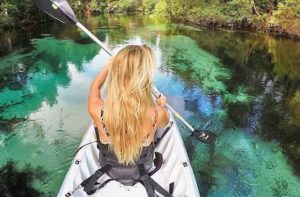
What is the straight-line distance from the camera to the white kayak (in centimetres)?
267

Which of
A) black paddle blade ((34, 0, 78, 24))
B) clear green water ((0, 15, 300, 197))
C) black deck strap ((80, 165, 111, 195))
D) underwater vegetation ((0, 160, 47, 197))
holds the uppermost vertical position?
black paddle blade ((34, 0, 78, 24))

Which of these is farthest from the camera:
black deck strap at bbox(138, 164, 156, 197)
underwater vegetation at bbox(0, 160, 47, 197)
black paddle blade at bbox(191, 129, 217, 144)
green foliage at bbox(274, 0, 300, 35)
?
green foliage at bbox(274, 0, 300, 35)

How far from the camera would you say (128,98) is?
2.28 metres

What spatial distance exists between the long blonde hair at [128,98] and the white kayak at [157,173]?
0.31m

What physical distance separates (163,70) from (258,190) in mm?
5285

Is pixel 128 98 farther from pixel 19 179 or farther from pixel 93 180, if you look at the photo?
pixel 19 179

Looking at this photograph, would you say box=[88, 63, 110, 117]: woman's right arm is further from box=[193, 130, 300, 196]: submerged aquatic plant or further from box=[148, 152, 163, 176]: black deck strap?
box=[193, 130, 300, 196]: submerged aquatic plant

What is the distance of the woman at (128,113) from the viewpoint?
2217mm

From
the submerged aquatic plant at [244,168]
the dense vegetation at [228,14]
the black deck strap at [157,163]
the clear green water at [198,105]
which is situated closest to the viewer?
the black deck strap at [157,163]

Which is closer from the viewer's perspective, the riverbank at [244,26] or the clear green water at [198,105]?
the clear green water at [198,105]

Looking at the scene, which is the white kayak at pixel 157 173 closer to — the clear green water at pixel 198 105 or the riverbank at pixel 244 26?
the clear green water at pixel 198 105

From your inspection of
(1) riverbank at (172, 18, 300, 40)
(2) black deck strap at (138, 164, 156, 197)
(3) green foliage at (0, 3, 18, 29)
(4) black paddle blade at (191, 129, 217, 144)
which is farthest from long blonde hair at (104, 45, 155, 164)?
(3) green foliage at (0, 3, 18, 29)

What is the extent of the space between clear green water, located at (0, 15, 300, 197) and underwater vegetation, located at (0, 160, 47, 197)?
0.02m

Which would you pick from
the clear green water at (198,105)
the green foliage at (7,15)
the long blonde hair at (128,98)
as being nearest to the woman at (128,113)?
the long blonde hair at (128,98)
